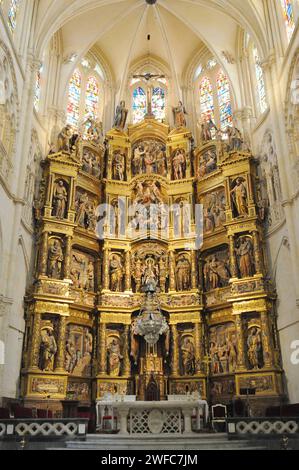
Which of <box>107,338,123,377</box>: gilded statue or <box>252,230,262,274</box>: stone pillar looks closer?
<box>252,230,262,274</box>: stone pillar

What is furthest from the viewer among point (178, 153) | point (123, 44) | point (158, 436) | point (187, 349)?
point (123, 44)

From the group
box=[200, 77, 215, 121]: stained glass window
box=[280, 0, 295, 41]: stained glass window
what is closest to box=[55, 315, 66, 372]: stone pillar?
box=[200, 77, 215, 121]: stained glass window

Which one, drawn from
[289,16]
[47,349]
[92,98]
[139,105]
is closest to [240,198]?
[289,16]

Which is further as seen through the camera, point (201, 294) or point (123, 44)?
point (123, 44)

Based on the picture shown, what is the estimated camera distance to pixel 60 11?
73.5ft

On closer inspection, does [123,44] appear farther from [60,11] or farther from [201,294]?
[201,294]

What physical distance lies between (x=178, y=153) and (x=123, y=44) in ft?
27.2

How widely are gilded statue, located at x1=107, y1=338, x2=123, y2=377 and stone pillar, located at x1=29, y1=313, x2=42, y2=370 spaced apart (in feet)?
11.8

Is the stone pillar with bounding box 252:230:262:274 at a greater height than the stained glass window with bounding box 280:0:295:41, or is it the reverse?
the stained glass window with bounding box 280:0:295:41

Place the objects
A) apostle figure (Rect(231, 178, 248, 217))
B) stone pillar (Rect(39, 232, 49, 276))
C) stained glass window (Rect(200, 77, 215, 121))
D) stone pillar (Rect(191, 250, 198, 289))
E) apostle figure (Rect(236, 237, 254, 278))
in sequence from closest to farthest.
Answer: stone pillar (Rect(39, 232, 49, 276)) → apostle figure (Rect(236, 237, 254, 278)) → apostle figure (Rect(231, 178, 248, 217)) → stone pillar (Rect(191, 250, 198, 289)) → stained glass window (Rect(200, 77, 215, 121))

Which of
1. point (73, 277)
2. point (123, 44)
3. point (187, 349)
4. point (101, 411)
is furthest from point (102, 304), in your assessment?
point (123, 44)

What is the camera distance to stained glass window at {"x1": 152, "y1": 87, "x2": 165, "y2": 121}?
1113 inches

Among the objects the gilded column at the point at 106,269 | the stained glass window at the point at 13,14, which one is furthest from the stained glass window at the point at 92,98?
the gilded column at the point at 106,269

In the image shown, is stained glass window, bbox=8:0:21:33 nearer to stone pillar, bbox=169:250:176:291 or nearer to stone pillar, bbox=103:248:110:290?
stone pillar, bbox=103:248:110:290
